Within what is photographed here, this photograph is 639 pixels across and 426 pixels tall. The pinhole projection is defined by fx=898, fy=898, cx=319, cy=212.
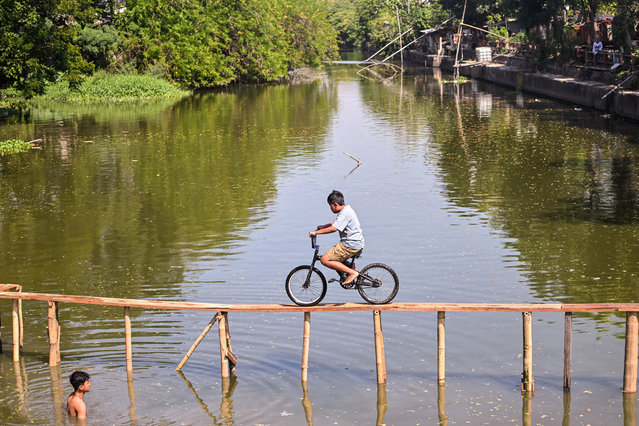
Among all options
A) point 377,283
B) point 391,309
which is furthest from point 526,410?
point 377,283

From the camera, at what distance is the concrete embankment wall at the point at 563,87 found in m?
44.7

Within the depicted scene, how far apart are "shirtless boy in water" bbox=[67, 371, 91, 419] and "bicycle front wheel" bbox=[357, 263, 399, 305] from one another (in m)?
4.43

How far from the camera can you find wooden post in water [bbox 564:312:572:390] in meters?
13.1

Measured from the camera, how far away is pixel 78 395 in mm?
13039

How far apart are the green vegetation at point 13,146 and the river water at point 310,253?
951 millimetres

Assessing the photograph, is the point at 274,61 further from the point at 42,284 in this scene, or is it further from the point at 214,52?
the point at 42,284

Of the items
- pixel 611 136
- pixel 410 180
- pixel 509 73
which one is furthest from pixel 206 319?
pixel 509 73

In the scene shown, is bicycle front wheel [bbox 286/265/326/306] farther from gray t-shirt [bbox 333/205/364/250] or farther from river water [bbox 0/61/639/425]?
river water [bbox 0/61/639/425]

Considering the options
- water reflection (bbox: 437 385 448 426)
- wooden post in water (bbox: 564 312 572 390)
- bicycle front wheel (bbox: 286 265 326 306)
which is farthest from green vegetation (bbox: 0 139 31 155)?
wooden post in water (bbox: 564 312 572 390)

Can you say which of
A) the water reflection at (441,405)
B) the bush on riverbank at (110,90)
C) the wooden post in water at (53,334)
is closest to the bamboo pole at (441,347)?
the water reflection at (441,405)

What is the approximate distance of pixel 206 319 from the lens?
17578mm

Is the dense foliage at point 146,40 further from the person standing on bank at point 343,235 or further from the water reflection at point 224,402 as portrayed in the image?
the person standing on bank at point 343,235

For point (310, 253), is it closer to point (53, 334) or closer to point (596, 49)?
point (53, 334)

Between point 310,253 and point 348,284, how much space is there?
7968 mm
